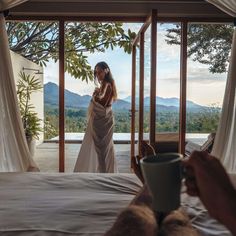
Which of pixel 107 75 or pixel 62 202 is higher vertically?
pixel 107 75

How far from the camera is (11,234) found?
109cm

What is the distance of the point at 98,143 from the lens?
4074 millimetres

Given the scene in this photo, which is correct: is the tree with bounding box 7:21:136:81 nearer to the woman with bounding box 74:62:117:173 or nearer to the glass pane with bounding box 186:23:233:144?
the woman with bounding box 74:62:117:173

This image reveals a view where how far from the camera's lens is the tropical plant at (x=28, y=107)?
177 inches

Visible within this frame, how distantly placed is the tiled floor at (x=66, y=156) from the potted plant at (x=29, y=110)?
0.71 ft

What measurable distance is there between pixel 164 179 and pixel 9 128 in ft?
8.07

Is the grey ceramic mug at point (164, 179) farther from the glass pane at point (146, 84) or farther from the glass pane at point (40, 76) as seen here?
the glass pane at point (40, 76)

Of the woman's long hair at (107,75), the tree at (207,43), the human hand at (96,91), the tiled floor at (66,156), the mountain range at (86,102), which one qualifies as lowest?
the tiled floor at (66,156)

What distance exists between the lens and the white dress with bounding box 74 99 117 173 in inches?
160

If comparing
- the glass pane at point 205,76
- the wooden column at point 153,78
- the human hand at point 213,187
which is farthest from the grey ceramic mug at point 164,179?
the glass pane at point 205,76

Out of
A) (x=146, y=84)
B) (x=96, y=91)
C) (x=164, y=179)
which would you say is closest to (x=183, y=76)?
(x=146, y=84)

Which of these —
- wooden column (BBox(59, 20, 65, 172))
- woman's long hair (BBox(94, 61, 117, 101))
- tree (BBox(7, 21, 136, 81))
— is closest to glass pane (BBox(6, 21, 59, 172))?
tree (BBox(7, 21, 136, 81))

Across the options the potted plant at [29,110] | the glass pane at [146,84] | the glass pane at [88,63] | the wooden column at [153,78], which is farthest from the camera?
the potted plant at [29,110]

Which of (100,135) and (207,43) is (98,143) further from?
(207,43)
